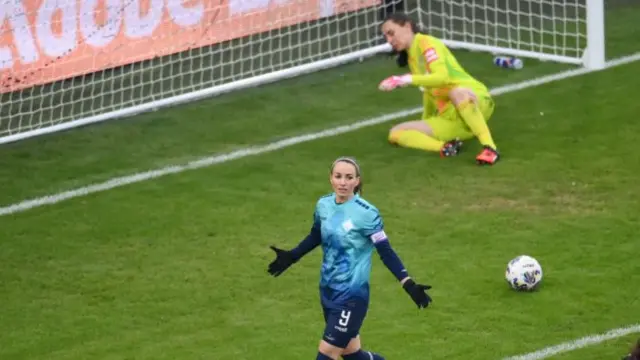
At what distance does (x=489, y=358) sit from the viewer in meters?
8.59

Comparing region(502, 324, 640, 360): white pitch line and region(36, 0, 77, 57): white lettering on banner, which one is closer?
region(502, 324, 640, 360): white pitch line

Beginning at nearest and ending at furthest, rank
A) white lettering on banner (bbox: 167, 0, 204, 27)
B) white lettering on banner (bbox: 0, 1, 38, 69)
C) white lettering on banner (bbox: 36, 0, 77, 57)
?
1. white lettering on banner (bbox: 0, 1, 38, 69)
2. white lettering on banner (bbox: 36, 0, 77, 57)
3. white lettering on banner (bbox: 167, 0, 204, 27)

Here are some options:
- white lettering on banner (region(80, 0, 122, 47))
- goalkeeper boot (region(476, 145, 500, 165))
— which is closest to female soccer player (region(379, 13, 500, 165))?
goalkeeper boot (region(476, 145, 500, 165))

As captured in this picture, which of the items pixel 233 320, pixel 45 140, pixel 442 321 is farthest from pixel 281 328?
pixel 45 140

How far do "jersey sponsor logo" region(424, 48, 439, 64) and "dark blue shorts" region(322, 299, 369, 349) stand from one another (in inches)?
181

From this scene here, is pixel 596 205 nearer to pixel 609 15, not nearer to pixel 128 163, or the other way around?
pixel 128 163

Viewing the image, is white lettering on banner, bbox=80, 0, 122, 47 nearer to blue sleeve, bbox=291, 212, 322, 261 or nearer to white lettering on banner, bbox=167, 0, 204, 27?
white lettering on banner, bbox=167, 0, 204, 27

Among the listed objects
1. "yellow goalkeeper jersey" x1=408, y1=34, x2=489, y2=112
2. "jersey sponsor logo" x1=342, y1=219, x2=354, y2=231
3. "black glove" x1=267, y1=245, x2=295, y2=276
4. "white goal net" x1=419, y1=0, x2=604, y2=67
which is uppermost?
"jersey sponsor logo" x1=342, y1=219, x2=354, y2=231

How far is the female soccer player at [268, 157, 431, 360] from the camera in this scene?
7.74 metres

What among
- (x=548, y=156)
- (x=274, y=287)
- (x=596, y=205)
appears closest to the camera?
(x=274, y=287)

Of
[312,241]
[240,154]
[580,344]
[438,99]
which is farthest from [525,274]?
[240,154]

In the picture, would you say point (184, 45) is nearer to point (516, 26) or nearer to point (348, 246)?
point (516, 26)

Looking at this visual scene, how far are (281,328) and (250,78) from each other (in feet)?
17.7

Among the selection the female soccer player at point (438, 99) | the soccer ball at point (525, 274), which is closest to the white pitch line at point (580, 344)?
the soccer ball at point (525, 274)
